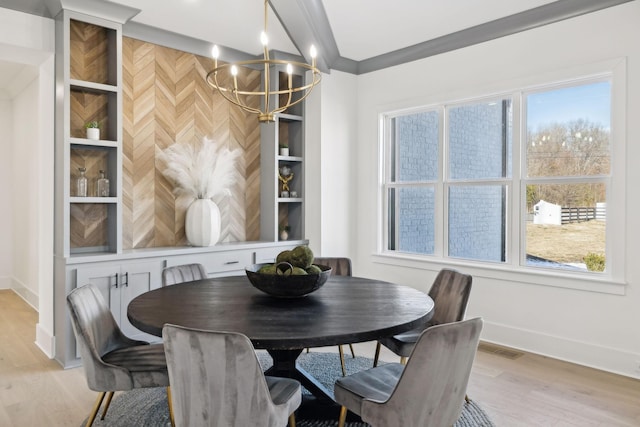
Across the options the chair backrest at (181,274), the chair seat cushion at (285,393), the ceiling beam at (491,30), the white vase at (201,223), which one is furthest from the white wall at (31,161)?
the ceiling beam at (491,30)

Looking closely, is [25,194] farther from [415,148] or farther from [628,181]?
[628,181]

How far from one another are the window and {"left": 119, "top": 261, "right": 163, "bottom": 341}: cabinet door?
2.37 m

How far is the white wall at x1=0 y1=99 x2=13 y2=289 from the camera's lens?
20.8 ft

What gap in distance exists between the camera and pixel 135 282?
3678 millimetres

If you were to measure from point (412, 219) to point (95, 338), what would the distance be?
128 inches

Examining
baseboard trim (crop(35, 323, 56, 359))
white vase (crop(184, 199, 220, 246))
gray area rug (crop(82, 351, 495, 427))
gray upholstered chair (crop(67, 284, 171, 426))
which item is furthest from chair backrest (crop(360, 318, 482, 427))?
baseboard trim (crop(35, 323, 56, 359))

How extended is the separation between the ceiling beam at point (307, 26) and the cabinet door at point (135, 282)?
2.30 meters

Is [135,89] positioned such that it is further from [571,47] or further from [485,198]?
[571,47]

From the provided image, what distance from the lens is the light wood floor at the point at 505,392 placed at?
8.70ft

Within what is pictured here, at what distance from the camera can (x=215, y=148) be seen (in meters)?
4.43

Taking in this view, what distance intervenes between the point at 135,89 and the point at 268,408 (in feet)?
10.9

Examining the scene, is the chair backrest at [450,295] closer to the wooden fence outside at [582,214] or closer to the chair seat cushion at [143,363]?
the wooden fence outside at [582,214]

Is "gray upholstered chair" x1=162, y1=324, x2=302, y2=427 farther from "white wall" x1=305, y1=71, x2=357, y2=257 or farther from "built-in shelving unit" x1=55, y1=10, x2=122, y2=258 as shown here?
"white wall" x1=305, y1=71, x2=357, y2=257

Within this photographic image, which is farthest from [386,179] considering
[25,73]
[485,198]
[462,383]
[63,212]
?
[25,73]
